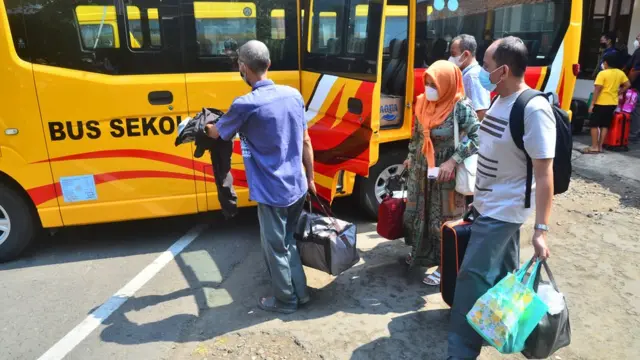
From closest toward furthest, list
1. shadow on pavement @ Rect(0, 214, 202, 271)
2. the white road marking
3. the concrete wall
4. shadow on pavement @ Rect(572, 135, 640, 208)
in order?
the white road marking, shadow on pavement @ Rect(0, 214, 202, 271), shadow on pavement @ Rect(572, 135, 640, 208), the concrete wall

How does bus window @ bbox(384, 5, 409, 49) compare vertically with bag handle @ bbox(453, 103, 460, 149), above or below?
above

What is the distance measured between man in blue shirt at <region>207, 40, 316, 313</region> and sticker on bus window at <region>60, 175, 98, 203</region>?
1.67 metres

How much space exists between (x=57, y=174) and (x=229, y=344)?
2.14m

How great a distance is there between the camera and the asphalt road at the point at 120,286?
312 centimetres

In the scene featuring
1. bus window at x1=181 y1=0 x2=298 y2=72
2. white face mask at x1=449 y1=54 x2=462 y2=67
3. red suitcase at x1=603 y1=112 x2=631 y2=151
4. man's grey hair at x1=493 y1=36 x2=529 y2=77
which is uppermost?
bus window at x1=181 y1=0 x2=298 y2=72

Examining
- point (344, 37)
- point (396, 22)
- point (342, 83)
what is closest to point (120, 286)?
point (342, 83)

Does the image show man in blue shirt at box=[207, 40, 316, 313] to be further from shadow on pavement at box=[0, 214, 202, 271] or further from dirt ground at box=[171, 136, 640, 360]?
shadow on pavement at box=[0, 214, 202, 271]

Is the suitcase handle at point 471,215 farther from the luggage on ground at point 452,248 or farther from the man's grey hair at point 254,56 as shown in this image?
the man's grey hair at point 254,56

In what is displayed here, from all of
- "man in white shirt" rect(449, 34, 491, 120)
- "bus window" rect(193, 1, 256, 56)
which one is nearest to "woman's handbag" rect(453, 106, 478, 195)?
"man in white shirt" rect(449, 34, 491, 120)

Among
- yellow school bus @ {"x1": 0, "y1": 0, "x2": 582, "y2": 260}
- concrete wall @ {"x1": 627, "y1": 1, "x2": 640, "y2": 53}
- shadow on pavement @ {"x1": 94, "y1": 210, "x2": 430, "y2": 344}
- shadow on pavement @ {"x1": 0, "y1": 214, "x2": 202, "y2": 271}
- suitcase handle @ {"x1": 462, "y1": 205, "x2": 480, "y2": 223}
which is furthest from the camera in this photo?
concrete wall @ {"x1": 627, "y1": 1, "x2": 640, "y2": 53}

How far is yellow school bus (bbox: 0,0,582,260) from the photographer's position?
151 inches

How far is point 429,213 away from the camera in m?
3.60

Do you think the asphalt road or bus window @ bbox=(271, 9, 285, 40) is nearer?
the asphalt road

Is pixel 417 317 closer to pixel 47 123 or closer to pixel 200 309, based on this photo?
pixel 200 309
